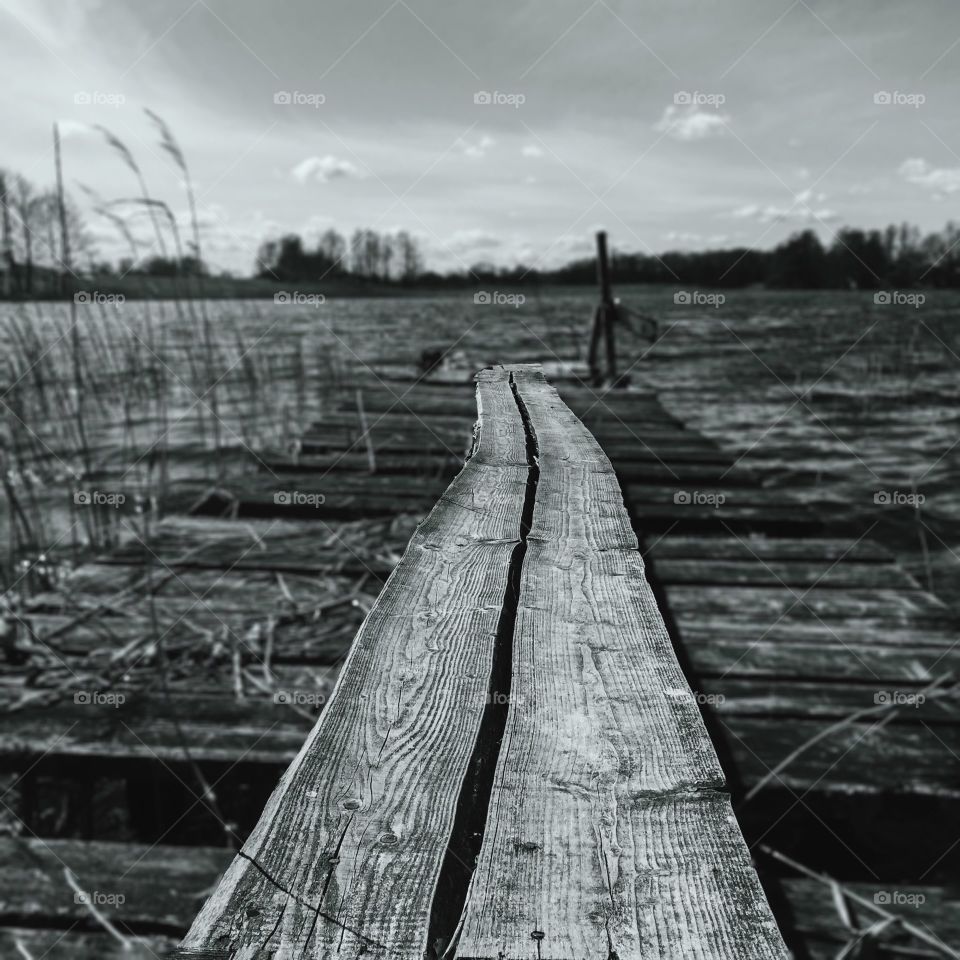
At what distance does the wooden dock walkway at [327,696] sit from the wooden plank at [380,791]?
0.12 meters

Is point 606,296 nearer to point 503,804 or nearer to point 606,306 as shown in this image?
point 606,306

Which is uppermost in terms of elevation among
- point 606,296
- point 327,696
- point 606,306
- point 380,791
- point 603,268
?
point 603,268

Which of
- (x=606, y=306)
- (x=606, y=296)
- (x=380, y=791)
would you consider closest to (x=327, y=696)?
(x=380, y=791)

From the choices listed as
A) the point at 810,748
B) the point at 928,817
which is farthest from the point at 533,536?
the point at 928,817

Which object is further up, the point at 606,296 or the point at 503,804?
the point at 606,296

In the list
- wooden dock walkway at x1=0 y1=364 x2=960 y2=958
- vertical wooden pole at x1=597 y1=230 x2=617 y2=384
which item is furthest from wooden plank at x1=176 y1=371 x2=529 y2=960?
vertical wooden pole at x1=597 y1=230 x2=617 y2=384

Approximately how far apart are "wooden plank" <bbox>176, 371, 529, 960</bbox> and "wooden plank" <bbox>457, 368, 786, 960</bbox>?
55 millimetres

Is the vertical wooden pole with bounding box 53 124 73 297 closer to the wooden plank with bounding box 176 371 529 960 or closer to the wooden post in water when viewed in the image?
the wooden plank with bounding box 176 371 529 960

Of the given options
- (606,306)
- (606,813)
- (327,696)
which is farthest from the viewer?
(606,306)

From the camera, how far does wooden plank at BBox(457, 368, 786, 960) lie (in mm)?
656

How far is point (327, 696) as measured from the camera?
10.2ft

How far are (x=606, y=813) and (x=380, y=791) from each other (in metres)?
0.23

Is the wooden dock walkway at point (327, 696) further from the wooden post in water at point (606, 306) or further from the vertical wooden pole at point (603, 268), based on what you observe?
the vertical wooden pole at point (603, 268)

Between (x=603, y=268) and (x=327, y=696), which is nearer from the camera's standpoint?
(x=327, y=696)
